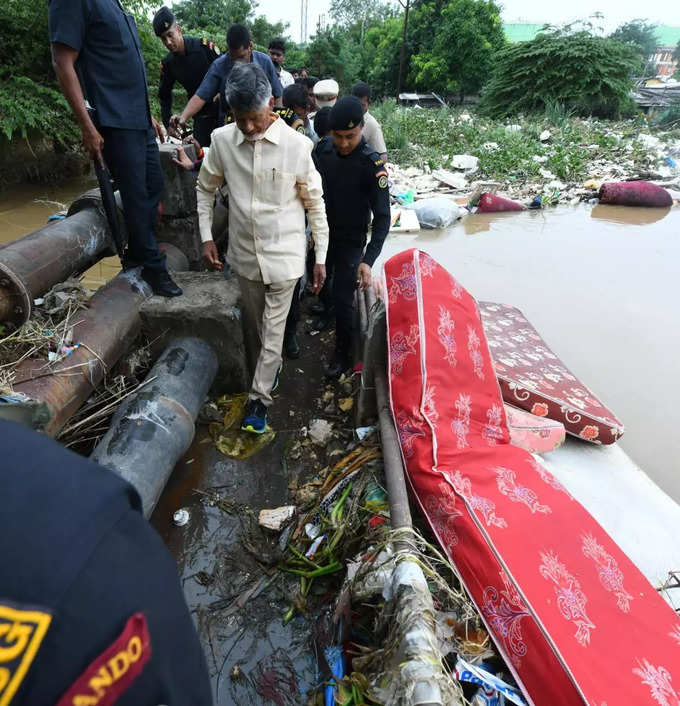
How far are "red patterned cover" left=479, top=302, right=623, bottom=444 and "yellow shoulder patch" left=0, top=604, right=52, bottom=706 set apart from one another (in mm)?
2392

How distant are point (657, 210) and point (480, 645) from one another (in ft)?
31.4

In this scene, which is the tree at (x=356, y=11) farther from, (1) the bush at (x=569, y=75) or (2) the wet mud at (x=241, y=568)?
(2) the wet mud at (x=241, y=568)

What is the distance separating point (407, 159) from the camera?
10.9 meters

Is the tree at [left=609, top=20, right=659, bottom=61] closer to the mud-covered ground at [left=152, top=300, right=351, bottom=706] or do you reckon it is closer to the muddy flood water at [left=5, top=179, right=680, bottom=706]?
the muddy flood water at [left=5, top=179, right=680, bottom=706]

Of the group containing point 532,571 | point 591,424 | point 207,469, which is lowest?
point 207,469

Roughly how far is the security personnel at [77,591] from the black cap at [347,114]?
2.61 m

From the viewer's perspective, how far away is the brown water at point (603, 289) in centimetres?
332

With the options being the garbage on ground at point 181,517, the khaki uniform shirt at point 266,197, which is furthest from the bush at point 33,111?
the garbage on ground at point 181,517

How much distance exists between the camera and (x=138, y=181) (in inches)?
98.9

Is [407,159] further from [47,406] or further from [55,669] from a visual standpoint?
[55,669]

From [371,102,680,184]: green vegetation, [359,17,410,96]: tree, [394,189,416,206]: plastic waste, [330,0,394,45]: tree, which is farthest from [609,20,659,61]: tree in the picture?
[394,189,416,206]: plastic waste

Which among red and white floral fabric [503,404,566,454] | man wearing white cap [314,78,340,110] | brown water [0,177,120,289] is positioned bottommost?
brown water [0,177,120,289]

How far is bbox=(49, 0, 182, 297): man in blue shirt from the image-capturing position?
2.13 metres

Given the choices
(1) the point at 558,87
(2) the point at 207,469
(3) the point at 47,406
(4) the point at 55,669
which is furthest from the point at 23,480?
(1) the point at 558,87
